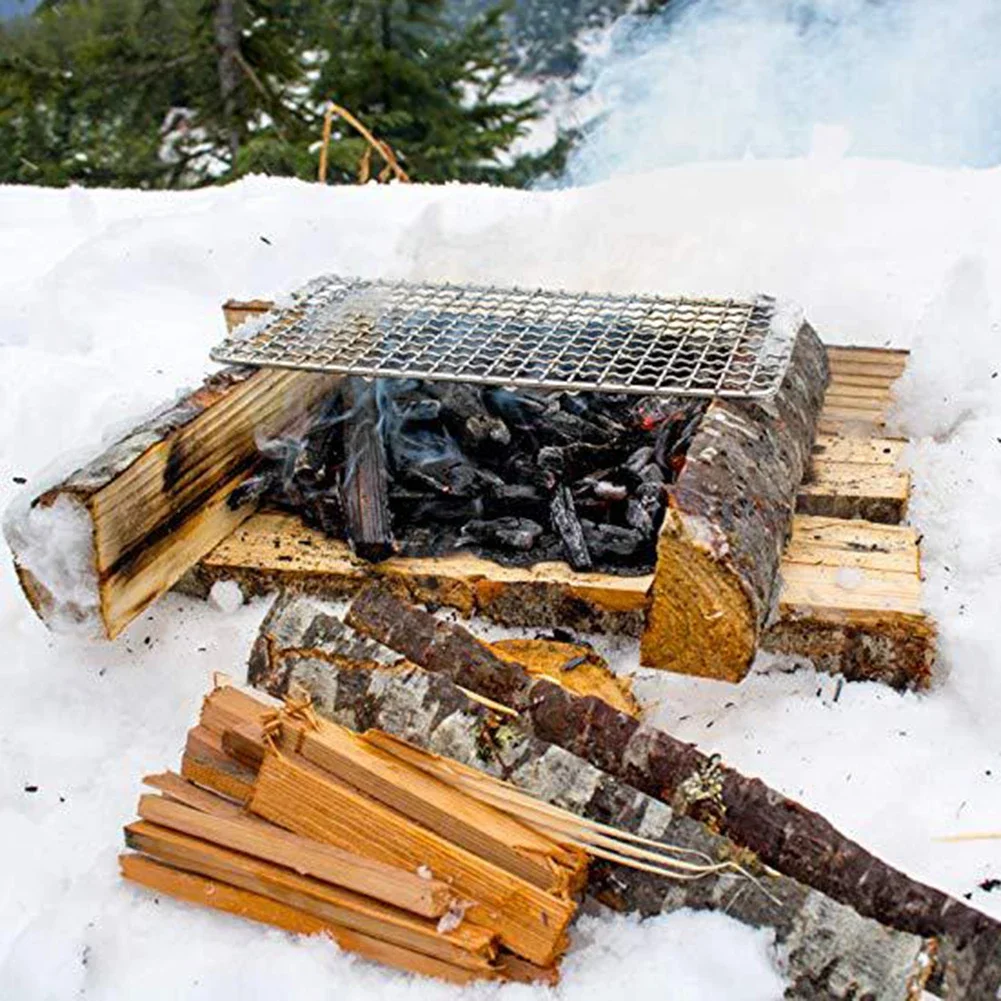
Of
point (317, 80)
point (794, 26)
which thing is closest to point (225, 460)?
point (794, 26)

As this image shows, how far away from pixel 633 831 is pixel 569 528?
43.6 inches

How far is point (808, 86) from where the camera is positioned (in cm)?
661

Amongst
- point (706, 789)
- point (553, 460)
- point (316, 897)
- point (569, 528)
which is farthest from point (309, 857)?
point (553, 460)

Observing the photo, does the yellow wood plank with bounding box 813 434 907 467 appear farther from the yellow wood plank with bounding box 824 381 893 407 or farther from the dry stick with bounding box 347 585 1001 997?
the dry stick with bounding box 347 585 1001 997

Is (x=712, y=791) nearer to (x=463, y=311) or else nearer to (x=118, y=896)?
(x=118, y=896)

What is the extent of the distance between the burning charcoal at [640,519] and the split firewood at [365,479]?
64 cm

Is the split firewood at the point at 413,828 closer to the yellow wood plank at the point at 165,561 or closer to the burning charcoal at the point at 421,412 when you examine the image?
the yellow wood plank at the point at 165,561

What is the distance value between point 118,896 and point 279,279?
10.8 feet

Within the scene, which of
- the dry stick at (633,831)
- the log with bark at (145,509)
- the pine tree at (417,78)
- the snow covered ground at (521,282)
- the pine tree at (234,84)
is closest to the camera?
the dry stick at (633,831)

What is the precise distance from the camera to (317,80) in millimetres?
13570

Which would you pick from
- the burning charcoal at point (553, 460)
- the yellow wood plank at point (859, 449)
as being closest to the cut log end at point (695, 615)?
the burning charcoal at point (553, 460)

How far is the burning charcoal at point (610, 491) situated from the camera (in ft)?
11.0

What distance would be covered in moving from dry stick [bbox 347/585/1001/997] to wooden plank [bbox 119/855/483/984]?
524 millimetres

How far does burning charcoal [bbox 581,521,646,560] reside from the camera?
3.21 m
